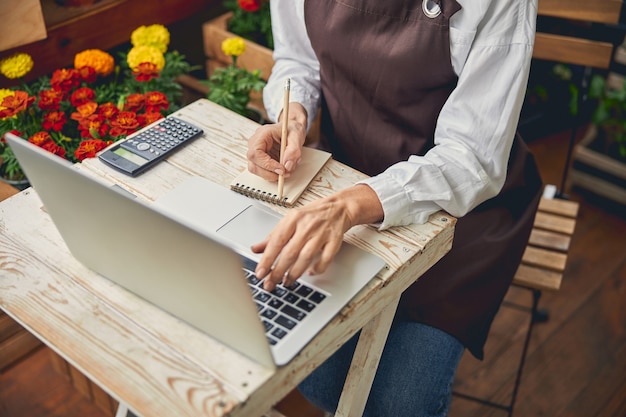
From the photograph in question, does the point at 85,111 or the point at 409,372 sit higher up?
the point at 85,111

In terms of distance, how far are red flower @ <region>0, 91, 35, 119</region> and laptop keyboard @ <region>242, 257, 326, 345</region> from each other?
3.04ft

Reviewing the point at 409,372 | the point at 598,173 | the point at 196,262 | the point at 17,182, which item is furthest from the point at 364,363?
the point at 598,173

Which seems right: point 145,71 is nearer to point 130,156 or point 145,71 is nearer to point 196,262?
point 130,156

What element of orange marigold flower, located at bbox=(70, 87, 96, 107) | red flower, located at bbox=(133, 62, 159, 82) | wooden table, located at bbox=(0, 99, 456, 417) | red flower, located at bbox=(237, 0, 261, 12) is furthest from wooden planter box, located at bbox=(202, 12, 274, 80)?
wooden table, located at bbox=(0, 99, 456, 417)

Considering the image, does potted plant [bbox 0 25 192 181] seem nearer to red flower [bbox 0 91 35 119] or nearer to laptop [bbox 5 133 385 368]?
red flower [bbox 0 91 35 119]

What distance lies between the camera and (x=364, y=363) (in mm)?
1266

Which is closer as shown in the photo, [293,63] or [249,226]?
[249,226]

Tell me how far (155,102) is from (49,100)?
0.89 feet

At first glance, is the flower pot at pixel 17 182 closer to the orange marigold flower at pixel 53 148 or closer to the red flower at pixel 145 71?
the orange marigold flower at pixel 53 148

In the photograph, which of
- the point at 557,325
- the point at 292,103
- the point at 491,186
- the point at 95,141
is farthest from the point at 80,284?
the point at 557,325

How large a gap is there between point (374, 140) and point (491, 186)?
298 mm

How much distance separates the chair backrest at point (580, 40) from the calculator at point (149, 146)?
1070 millimetres

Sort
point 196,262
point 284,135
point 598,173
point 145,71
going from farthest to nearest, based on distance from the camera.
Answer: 1. point 598,173
2. point 145,71
3. point 284,135
4. point 196,262

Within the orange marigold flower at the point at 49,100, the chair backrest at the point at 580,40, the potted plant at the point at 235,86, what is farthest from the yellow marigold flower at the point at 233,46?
the chair backrest at the point at 580,40
